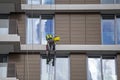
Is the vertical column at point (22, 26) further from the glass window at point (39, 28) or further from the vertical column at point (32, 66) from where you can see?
the vertical column at point (32, 66)

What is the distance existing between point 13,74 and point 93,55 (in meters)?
3.71

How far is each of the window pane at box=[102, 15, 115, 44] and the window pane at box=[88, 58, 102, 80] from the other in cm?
96

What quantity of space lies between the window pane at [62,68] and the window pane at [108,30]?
6.46 ft

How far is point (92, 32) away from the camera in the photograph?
1939cm

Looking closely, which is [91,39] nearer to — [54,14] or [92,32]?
[92,32]

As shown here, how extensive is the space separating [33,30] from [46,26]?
0.62 meters

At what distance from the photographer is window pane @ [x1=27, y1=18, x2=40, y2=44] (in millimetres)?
19514

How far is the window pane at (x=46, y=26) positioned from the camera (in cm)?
1961

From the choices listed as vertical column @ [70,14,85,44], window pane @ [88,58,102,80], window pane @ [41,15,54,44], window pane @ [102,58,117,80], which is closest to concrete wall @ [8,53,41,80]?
window pane @ [41,15,54,44]

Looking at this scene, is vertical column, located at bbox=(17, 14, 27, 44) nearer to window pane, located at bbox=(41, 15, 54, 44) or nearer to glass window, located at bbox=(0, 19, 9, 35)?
glass window, located at bbox=(0, 19, 9, 35)

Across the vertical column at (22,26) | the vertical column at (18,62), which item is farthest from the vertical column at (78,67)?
the vertical column at (22,26)

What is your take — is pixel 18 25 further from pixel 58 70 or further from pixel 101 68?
pixel 101 68

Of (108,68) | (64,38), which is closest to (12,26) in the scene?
(64,38)

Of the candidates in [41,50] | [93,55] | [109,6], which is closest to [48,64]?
[41,50]
